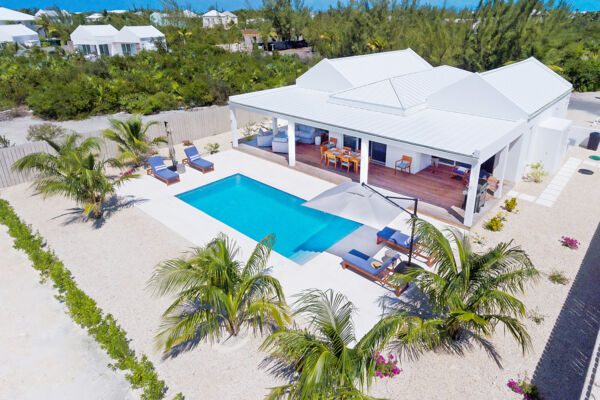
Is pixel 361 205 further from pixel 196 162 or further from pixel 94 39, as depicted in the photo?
pixel 94 39

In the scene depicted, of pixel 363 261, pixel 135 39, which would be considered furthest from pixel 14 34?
pixel 363 261

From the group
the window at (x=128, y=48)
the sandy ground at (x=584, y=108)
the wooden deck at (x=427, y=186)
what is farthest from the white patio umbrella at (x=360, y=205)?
the window at (x=128, y=48)

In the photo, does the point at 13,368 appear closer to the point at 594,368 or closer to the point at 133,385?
the point at 133,385

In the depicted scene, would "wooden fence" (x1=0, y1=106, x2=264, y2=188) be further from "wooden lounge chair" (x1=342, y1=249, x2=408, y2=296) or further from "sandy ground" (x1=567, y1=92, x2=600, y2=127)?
"sandy ground" (x1=567, y1=92, x2=600, y2=127)

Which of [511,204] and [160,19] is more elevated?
[160,19]

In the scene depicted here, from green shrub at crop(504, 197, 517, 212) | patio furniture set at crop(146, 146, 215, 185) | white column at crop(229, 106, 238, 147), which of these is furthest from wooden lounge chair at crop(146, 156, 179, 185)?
green shrub at crop(504, 197, 517, 212)

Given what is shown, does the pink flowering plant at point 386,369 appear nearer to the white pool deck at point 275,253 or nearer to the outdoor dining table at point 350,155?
the white pool deck at point 275,253
